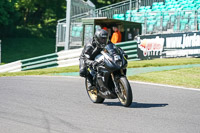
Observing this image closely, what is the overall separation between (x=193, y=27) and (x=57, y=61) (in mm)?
6305

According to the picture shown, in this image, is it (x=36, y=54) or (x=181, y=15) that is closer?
(x=181, y=15)

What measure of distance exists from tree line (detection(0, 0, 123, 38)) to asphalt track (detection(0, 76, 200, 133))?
31072 millimetres

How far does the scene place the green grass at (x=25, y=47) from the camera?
3866 centimetres

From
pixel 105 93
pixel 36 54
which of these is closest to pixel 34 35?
pixel 36 54

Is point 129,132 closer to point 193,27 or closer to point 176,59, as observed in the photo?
point 176,59

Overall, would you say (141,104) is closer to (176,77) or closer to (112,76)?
(112,76)

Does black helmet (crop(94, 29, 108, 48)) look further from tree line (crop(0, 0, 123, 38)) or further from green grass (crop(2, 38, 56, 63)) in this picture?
tree line (crop(0, 0, 123, 38))

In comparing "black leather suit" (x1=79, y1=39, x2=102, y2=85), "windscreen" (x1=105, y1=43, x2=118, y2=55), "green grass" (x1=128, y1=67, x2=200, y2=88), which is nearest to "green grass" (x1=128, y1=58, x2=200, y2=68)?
"green grass" (x1=128, y1=67, x2=200, y2=88)

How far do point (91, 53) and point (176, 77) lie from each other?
5500mm

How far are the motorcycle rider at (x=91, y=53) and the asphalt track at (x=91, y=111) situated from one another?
1.89 feet

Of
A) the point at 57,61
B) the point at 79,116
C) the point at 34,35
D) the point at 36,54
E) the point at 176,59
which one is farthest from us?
the point at 34,35

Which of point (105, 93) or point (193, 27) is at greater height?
point (193, 27)

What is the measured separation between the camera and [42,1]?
160 ft

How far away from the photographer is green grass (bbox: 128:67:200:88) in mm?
12508
